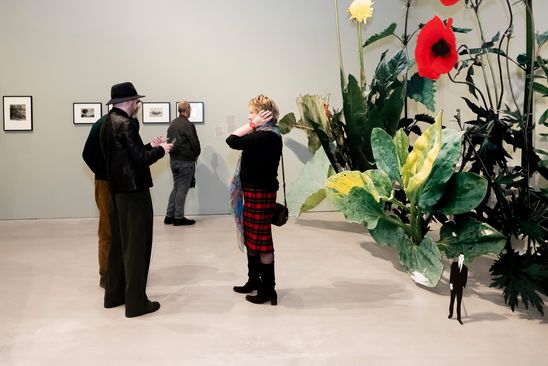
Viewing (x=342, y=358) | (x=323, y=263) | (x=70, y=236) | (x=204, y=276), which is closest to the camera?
(x=342, y=358)

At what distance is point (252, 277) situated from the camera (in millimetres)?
3348

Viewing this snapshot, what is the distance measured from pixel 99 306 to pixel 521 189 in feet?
8.77

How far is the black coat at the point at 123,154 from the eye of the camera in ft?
9.41

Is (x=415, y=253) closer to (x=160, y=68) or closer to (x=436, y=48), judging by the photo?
(x=436, y=48)

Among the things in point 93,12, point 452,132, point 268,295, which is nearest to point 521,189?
point 452,132

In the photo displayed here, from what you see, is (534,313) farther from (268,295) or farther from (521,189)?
(268,295)

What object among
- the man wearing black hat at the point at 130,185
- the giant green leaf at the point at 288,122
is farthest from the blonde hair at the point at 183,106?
the man wearing black hat at the point at 130,185

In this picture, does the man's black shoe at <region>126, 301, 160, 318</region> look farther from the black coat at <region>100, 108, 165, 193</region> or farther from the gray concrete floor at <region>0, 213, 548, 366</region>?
the black coat at <region>100, 108, 165, 193</region>

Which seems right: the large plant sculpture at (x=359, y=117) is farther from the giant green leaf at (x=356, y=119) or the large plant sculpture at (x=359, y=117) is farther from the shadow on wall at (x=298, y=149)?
the shadow on wall at (x=298, y=149)

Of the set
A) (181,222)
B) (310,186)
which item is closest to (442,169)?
(310,186)

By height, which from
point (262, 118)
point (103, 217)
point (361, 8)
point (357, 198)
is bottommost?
point (103, 217)

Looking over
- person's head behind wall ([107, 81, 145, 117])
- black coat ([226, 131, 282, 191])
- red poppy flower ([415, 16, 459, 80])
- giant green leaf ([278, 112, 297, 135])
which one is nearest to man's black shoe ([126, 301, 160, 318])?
black coat ([226, 131, 282, 191])

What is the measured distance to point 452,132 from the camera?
328 cm

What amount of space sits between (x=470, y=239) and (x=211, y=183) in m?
3.89
